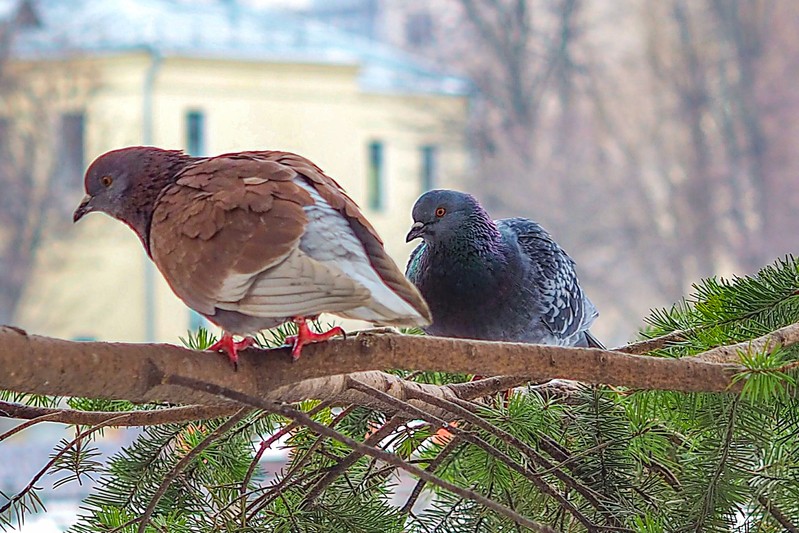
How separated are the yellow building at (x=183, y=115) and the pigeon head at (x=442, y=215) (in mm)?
1597

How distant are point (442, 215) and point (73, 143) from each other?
6.49 feet

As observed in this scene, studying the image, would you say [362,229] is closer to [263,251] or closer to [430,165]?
[263,251]

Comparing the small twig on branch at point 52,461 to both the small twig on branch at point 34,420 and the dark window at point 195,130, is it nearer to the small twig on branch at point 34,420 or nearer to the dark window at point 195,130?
the small twig on branch at point 34,420

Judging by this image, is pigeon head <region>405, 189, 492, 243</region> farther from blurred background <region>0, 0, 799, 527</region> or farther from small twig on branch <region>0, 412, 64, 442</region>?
blurred background <region>0, 0, 799, 527</region>

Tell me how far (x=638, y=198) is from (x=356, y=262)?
2389 mm

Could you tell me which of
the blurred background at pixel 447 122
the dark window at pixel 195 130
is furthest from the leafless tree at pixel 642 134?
the dark window at pixel 195 130

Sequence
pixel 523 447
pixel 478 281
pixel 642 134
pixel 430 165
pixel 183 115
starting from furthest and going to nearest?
pixel 430 165
pixel 642 134
pixel 183 115
pixel 478 281
pixel 523 447

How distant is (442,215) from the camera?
2.58ft

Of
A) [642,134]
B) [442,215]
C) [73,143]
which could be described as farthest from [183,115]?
[442,215]

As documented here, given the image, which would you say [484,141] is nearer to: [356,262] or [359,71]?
[359,71]

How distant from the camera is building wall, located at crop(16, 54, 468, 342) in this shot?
8.14 ft

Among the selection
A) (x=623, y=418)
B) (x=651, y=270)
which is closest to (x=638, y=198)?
(x=651, y=270)

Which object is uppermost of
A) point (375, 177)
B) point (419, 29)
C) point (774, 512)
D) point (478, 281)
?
point (419, 29)

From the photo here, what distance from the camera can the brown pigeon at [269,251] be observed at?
16.3 inches
